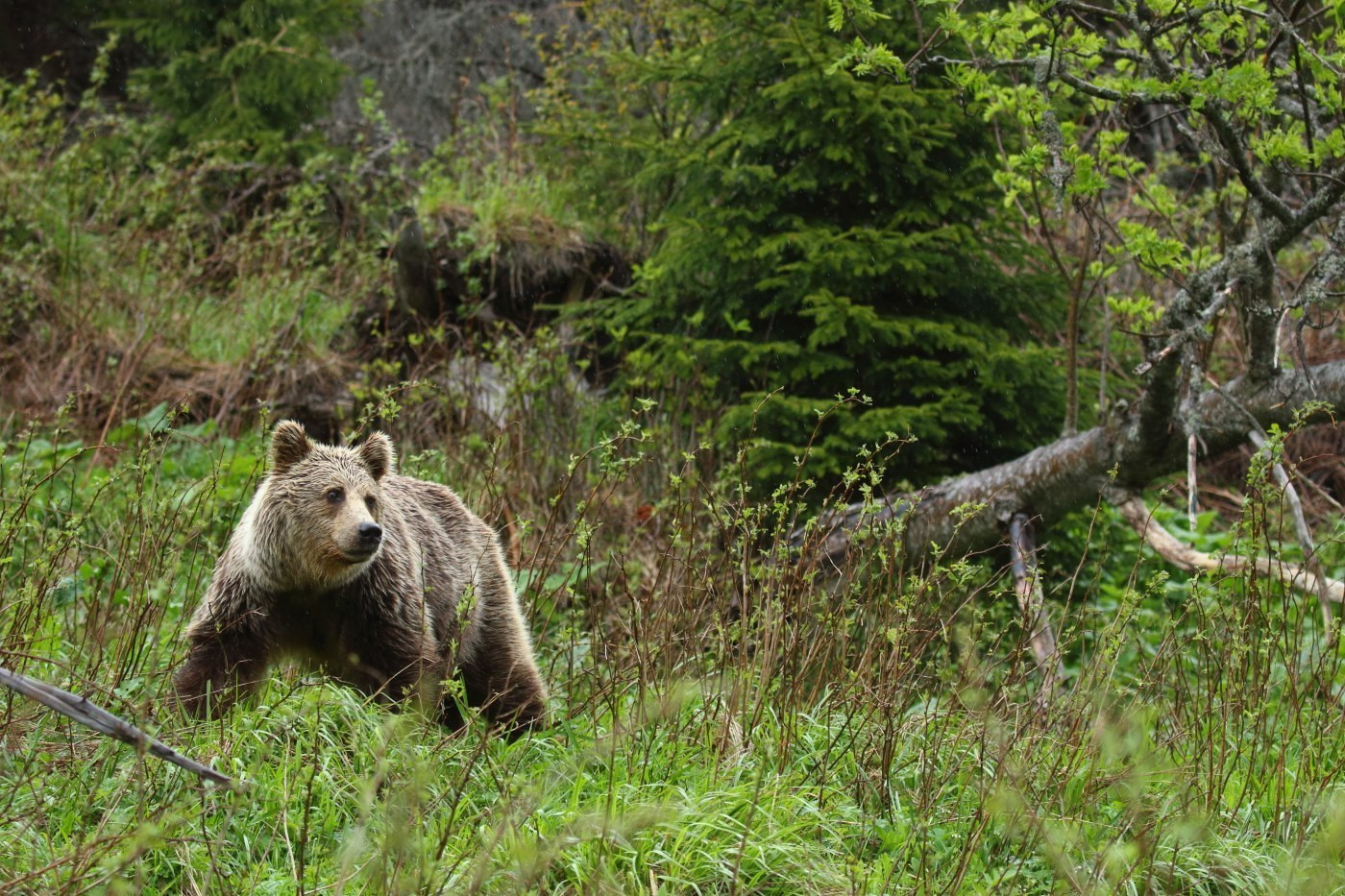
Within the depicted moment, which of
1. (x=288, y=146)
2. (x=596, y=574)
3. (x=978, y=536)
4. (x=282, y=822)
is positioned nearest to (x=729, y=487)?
(x=596, y=574)

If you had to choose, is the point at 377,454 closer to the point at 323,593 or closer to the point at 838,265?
the point at 323,593

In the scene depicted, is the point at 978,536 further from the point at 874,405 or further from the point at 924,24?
the point at 924,24

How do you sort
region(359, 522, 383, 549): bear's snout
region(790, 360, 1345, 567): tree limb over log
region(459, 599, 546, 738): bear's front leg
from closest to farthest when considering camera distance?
region(359, 522, 383, 549): bear's snout
region(459, 599, 546, 738): bear's front leg
region(790, 360, 1345, 567): tree limb over log

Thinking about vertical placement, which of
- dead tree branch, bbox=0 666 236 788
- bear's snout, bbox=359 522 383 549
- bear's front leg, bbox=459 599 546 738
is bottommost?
bear's front leg, bbox=459 599 546 738

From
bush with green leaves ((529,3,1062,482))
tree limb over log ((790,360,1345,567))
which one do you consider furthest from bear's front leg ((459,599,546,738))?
bush with green leaves ((529,3,1062,482))

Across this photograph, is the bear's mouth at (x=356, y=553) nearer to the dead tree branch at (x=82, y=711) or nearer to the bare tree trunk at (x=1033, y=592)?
the dead tree branch at (x=82, y=711)

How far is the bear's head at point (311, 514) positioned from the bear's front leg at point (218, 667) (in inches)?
8.1

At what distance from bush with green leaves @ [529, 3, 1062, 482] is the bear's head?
266cm

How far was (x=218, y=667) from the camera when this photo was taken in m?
4.09

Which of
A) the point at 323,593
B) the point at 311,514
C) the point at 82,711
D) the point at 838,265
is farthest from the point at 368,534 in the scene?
the point at 838,265

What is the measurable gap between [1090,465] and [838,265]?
165 centimetres

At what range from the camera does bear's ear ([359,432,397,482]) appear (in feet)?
14.5

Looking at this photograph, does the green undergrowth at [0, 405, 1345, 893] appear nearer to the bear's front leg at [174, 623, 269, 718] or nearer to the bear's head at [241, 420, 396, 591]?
the bear's front leg at [174, 623, 269, 718]

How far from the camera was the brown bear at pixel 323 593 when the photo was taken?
13.3ft
